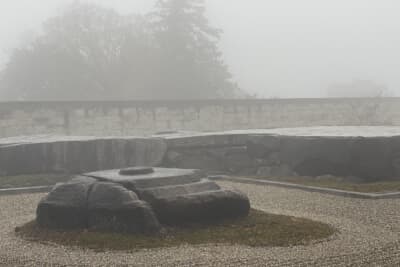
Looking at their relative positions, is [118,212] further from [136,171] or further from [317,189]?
[317,189]

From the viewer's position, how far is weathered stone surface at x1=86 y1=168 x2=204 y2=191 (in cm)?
572

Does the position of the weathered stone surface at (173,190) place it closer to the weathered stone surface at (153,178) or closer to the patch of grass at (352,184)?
the weathered stone surface at (153,178)

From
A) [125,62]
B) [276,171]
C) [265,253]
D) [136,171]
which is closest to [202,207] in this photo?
[136,171]

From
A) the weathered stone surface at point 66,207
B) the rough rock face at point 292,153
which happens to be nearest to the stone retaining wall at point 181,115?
the rough rock face at point 292,153

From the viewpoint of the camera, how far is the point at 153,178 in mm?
5812

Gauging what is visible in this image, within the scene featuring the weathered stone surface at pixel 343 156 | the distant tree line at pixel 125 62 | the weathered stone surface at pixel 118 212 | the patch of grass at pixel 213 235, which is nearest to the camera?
the patch of grass at pixel 213 235

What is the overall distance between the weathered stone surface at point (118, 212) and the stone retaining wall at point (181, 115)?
1228 centimetres

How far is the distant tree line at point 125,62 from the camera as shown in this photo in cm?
3091

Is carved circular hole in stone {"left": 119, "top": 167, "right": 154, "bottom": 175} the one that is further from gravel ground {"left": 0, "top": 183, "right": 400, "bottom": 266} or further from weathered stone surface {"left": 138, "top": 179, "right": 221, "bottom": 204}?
gravel ground {"left": 0, "top": 183, "right": 400, "bottom": 266}

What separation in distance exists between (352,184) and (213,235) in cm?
376

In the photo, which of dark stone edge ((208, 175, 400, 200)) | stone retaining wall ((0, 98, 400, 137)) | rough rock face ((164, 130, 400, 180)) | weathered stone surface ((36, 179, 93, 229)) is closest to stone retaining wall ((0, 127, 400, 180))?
rough rock face ((164, 130, 400, 180))

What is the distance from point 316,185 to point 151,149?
304 cm

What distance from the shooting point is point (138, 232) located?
5.29m

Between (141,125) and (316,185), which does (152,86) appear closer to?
(141,125)
